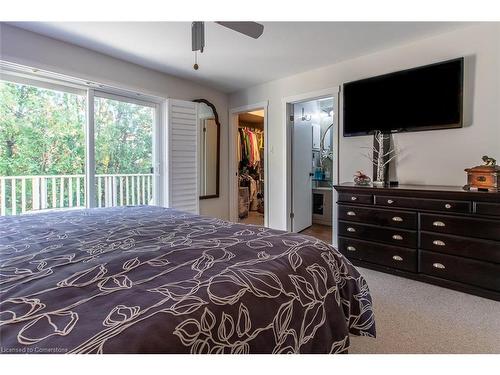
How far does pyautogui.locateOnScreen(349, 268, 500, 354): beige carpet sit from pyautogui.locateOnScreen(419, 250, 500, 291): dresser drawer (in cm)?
12

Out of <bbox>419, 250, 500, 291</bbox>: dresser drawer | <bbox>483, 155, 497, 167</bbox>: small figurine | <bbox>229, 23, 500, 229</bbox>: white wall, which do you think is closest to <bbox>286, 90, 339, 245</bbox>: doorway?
<bbox>229, 23, 500, 229</bbox>: white wall

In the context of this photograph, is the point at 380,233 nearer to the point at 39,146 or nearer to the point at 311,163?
the point at 311,163

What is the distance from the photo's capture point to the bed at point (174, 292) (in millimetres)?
625

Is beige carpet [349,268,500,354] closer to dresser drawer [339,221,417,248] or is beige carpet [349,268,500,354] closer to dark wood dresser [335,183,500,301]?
dark wood dresser [335,183,500,301]

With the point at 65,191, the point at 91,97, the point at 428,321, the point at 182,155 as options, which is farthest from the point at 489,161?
the point at 65,191

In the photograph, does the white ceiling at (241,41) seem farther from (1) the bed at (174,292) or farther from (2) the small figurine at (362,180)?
(1) the bed at (174,292)

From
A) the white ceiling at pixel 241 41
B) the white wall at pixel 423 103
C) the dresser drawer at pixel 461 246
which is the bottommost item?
the dresser drawer at pixel 461 246

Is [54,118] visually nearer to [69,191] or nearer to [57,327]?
[69,191]

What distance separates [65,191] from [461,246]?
4.40 m

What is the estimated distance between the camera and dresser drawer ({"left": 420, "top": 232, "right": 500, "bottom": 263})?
2.14 m

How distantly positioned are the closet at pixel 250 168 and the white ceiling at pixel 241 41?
237cm

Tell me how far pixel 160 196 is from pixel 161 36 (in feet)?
6.65

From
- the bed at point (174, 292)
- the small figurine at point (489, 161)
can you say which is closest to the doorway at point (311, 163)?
the small figurine at point (489, 161)
